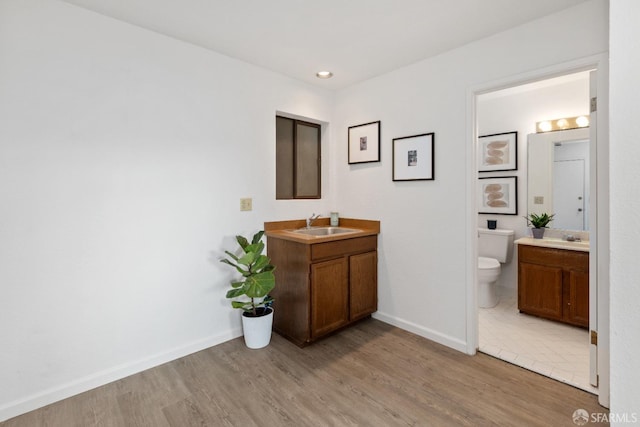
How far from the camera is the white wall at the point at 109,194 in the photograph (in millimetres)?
1841

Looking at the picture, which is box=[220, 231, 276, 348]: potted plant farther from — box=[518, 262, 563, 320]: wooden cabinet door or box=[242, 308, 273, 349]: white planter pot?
box=[518, 262, 563, 320]: wooden cabinet door

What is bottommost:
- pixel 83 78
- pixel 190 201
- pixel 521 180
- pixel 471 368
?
pixel 471 368

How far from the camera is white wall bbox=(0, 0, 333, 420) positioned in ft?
6.04

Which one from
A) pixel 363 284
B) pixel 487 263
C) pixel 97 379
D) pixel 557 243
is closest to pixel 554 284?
pixel 557 243

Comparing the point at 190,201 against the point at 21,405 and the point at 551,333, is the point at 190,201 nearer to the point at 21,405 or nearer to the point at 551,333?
the point at 21,405

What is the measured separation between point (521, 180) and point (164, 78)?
3791 mm

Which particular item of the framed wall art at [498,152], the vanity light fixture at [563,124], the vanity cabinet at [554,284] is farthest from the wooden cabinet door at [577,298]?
the vanity light fixture at [563,124]

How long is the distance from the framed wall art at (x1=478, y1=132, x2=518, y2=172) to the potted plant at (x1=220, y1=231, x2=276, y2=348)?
2.98 m

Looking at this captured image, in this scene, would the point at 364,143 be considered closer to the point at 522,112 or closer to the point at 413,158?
the point at 413,158

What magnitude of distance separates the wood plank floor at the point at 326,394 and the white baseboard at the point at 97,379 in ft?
0.15

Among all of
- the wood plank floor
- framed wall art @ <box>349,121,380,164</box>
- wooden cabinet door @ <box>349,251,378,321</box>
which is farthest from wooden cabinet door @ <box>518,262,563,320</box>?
framed wall art @ <box>349,121,380,164</box>

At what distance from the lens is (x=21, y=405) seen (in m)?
1.84

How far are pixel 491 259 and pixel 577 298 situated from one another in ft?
2.92

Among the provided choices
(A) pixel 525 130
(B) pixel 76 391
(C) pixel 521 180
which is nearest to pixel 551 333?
(C) pixel 521 180
